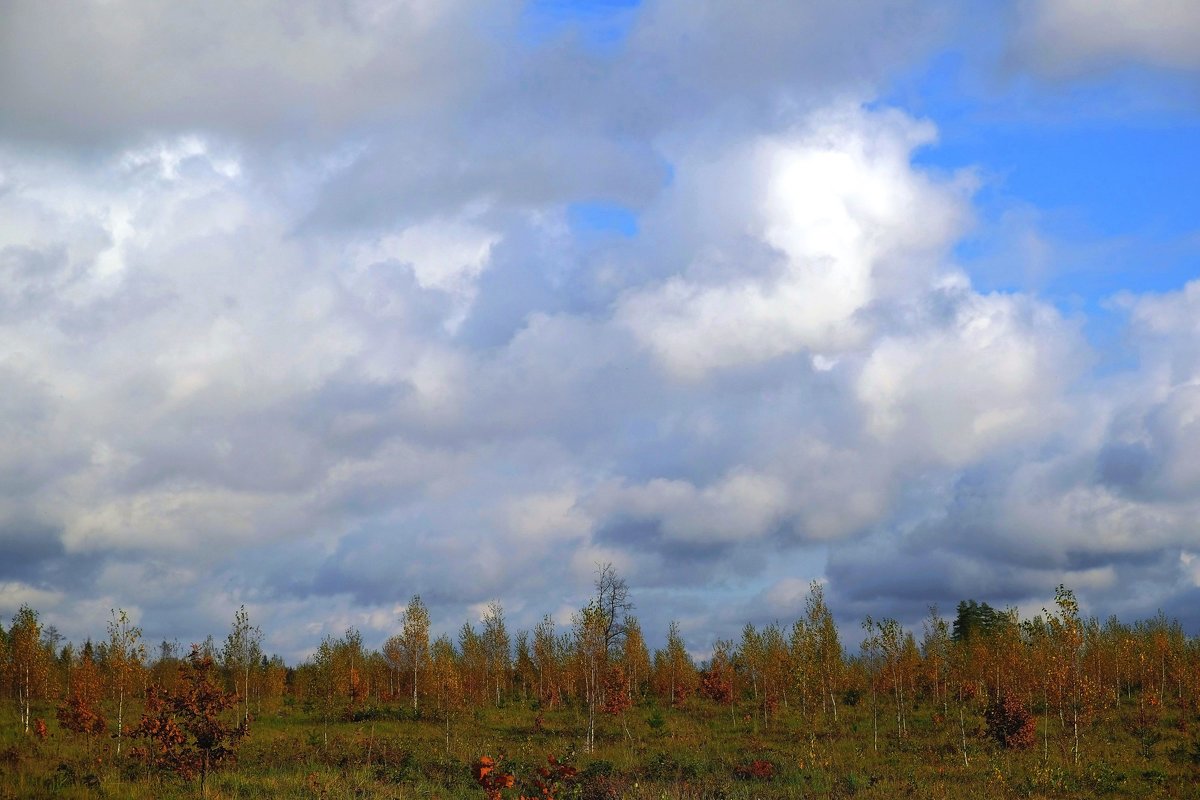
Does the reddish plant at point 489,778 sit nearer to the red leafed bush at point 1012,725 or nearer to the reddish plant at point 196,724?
the reddish plant at point 196,724

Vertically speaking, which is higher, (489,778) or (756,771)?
(489,778)

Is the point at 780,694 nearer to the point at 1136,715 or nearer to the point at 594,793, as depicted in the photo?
the point at 1136,715

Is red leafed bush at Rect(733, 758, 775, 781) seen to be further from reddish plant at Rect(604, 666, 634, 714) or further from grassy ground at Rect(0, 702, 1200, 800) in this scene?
reddish plant at Rect(604, 666, 634, 714)

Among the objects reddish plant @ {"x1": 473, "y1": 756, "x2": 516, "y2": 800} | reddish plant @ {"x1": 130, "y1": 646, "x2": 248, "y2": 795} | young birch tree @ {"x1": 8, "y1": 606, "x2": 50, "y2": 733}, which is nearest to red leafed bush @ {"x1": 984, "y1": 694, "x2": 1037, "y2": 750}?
reddish plant @ {"x1": 473, "y1": 756, "x2": 516, "y2": 800}

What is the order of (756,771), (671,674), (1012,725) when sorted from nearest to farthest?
1. (756,771)
2. (1012,725)
3. (671,674)

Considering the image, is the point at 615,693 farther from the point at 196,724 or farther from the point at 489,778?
the point at 489,778

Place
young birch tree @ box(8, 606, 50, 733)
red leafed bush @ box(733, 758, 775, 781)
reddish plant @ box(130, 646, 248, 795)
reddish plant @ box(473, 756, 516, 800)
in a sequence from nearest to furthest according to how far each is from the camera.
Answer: reddish plant @ box(473, 756, 516, 800) < reddish plant @ box(130, 646, 248, 795) < red leafed bush @ box(733, 758, 775, 781) < young birch tree @ box(8, 606, 50, 733)

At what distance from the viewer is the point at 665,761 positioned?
3422 centimetres

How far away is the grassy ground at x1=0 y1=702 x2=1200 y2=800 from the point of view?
2586cm

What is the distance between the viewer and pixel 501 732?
48.6 m

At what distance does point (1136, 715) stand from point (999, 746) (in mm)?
17238

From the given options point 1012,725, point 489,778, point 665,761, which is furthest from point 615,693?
point 489,778

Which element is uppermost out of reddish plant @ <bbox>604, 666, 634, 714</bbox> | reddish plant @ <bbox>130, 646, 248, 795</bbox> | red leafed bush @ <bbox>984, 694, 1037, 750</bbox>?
reddish plant @ <bbox>130, 646, 248, 795</bbox>

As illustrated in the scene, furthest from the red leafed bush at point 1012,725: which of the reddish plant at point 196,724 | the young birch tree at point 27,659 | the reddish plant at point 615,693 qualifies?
the young birch tree at point 27,659
